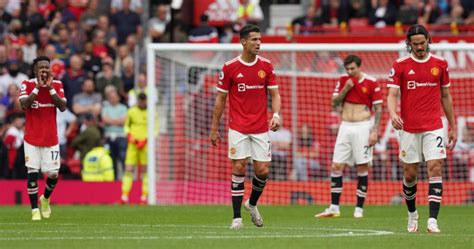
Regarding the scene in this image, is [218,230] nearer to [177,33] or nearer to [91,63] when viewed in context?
[91,63]

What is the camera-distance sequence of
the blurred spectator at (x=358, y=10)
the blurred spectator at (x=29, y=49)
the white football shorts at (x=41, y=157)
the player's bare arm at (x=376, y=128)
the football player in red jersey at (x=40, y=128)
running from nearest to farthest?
the football player in red jersey at (x=40, y=128) < the white football shorts at (x=41, y=157) < the player's bare arm at (x=376, y=128) < the blurred spectator at (x=358, y=10) < the blurred spectator at (x=29, y=49)

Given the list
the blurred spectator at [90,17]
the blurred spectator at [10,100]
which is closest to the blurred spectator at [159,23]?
the blurred spectator at [90,17]

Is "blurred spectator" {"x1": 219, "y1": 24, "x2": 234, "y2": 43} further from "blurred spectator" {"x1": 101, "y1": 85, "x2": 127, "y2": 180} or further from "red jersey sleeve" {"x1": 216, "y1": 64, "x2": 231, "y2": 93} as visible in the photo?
"red jersey sleeve" {"x1": 216, "y1": 64, "x2": 231, "y2": 93}

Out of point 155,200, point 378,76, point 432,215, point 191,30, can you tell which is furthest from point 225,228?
point 191,30

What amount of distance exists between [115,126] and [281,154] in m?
4.78

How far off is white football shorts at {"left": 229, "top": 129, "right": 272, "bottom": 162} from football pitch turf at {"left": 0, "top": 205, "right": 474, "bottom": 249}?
0.92m

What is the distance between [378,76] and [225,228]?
11.2 meters

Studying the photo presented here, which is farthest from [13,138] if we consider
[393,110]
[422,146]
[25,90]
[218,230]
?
[393,110]

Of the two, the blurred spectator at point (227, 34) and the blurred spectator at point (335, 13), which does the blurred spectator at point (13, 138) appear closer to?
the blurred spectator at point (227, 34)

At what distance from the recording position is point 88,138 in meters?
28.9

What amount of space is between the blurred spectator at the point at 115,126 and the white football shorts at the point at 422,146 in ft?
46.4

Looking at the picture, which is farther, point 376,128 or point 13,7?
point 13,7

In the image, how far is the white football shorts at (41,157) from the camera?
20.0 metres

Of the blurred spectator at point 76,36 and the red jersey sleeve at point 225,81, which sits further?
the blurred spectator at point 76,36
